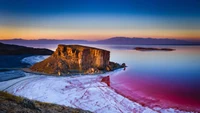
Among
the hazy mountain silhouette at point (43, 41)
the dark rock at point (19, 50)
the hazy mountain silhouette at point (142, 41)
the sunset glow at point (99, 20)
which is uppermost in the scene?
the sunset glow at point (99, 20)

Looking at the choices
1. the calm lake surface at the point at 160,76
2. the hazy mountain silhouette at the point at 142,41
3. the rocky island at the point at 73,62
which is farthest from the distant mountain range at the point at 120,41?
the rocky island at the point at 73,62

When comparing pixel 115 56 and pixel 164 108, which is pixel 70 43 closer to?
pixel 115 56

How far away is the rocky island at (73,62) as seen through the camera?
288 inches

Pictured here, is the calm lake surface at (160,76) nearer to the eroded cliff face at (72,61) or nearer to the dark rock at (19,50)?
the dark rock at (19,50)

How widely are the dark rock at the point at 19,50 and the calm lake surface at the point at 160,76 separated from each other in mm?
285

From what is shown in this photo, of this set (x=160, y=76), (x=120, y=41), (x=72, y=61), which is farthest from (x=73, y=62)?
(x=160, y=76)

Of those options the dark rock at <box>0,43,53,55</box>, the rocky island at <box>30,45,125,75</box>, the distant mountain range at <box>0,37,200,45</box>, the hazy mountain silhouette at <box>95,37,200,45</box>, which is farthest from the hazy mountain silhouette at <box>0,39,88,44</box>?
the hazy mountain silhouette at <box>95,37,200,45</box>

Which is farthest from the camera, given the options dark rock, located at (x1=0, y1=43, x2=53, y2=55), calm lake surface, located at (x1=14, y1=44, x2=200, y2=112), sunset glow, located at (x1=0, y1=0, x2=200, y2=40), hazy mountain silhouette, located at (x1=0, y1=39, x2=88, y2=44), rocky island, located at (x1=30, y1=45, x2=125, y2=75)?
dark rock, located at (x1=0, y1=43, x2=53, y2=55)

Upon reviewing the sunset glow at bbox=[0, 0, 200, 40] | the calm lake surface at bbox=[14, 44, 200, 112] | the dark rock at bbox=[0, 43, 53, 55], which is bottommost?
the calm lake surface at bbox=[14, 44, 200, 112]

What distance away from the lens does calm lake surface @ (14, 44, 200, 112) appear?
6229 mm

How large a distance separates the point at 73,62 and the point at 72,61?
38 millimetres

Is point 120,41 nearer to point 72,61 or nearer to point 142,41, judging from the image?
point 142,41

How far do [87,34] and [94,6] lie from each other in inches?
34.5

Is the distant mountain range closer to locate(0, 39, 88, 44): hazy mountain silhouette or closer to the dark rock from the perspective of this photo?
locate(0, 39, 88, 44): hazy mountain silhouette
